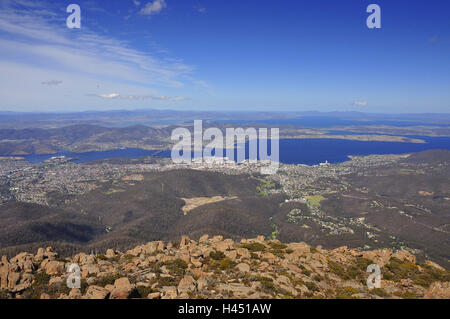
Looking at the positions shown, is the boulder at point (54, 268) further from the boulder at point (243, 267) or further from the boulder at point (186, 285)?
the boulder at point (243, 267)

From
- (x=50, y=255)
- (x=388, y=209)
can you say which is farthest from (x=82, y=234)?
(x=388, y=209)

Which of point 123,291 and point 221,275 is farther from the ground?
point 123,291

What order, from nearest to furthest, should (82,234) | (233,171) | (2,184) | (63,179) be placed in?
(82,234)
(2,184)
(63,179)
(233,171)

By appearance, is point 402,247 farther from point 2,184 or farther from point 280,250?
point 2,184

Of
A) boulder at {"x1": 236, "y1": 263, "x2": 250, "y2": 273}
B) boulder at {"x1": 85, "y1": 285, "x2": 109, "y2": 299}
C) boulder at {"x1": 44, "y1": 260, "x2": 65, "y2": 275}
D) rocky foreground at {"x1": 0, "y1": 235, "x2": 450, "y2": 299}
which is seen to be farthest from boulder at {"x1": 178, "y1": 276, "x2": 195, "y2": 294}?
boulder at {"x1": 44, "y1": 260, "x2": 65, "y2": 275}

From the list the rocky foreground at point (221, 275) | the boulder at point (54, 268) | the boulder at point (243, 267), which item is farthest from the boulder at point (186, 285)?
the boulder at point (54, 268)

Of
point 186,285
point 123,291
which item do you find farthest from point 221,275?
point 123,291

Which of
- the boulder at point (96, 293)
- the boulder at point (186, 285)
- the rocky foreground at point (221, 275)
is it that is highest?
the boulder at point (96, 293)

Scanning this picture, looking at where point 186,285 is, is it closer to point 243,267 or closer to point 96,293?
point 243,267
